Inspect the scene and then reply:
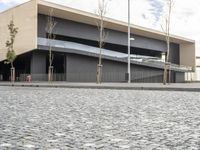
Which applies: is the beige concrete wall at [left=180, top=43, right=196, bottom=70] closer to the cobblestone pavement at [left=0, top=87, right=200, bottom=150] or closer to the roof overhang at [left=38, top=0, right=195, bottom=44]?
the roof overhang at [left=38, top=0, right=195, bottom=44]

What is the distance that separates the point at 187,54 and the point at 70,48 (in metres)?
34.9

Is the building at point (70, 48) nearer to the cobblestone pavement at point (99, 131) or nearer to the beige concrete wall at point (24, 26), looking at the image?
the beige concrete wall at point (24, 26)

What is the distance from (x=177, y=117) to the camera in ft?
29.1

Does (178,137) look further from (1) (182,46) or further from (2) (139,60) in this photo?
(1) (182,46)

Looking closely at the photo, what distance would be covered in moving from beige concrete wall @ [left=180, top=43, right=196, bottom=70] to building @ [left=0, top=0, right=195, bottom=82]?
917 cm

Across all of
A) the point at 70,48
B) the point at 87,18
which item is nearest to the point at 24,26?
the point at 70,48

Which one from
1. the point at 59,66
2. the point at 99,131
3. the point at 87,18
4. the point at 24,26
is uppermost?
the point at 87,18

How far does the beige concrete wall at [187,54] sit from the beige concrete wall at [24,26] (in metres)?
38.4

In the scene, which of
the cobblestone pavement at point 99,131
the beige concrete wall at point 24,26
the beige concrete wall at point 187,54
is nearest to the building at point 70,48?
the beige concrete wall at point 24,26

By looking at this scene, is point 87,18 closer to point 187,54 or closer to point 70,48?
point 70,48

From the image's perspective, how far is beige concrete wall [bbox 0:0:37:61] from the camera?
48719 millimetres

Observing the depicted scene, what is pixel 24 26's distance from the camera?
5131cm

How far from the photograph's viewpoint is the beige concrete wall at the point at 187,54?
248 ft

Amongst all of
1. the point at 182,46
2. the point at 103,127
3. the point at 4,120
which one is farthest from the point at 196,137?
the point at 182,46
